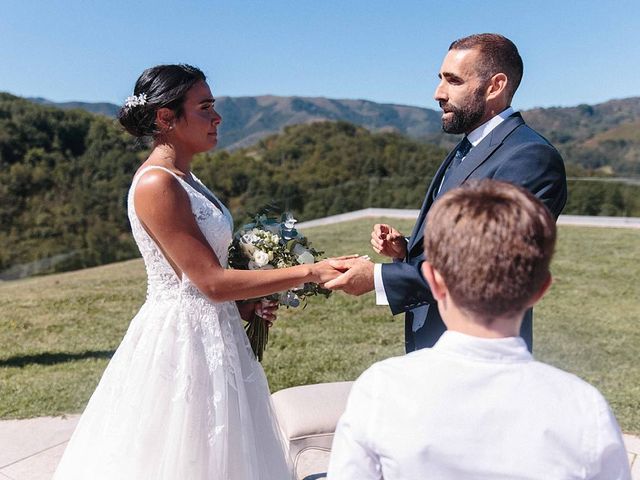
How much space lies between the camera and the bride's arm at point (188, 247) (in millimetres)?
2586

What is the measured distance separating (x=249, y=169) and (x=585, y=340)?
32866 millimetres

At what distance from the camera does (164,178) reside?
8.55ft

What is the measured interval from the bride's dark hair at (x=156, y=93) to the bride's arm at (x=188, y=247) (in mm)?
337

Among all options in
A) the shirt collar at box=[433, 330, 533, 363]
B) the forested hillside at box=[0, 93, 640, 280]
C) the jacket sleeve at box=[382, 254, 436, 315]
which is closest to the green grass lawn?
the jacket sleeve at box=[382, 254, 436, 315]

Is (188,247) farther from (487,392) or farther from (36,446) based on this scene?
(36,446)

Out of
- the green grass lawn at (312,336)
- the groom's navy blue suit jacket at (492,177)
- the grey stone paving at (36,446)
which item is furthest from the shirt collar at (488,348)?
the green grass lawn at (312,336)

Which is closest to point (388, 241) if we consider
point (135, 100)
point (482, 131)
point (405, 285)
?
point (405, 285)

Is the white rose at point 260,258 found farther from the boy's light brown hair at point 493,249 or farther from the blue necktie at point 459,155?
the boy's light brown hair at point 493,249

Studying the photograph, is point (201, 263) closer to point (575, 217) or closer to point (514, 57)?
point (514, 57)

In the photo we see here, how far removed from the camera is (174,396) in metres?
2.78

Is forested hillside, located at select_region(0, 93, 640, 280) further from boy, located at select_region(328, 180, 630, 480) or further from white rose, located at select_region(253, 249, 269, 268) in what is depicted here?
boy, located at select_region(328, 180, 630, 480)

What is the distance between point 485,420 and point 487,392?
6 centimetres

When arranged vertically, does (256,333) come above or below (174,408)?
above

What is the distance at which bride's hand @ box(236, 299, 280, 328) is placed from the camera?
10.1ft
